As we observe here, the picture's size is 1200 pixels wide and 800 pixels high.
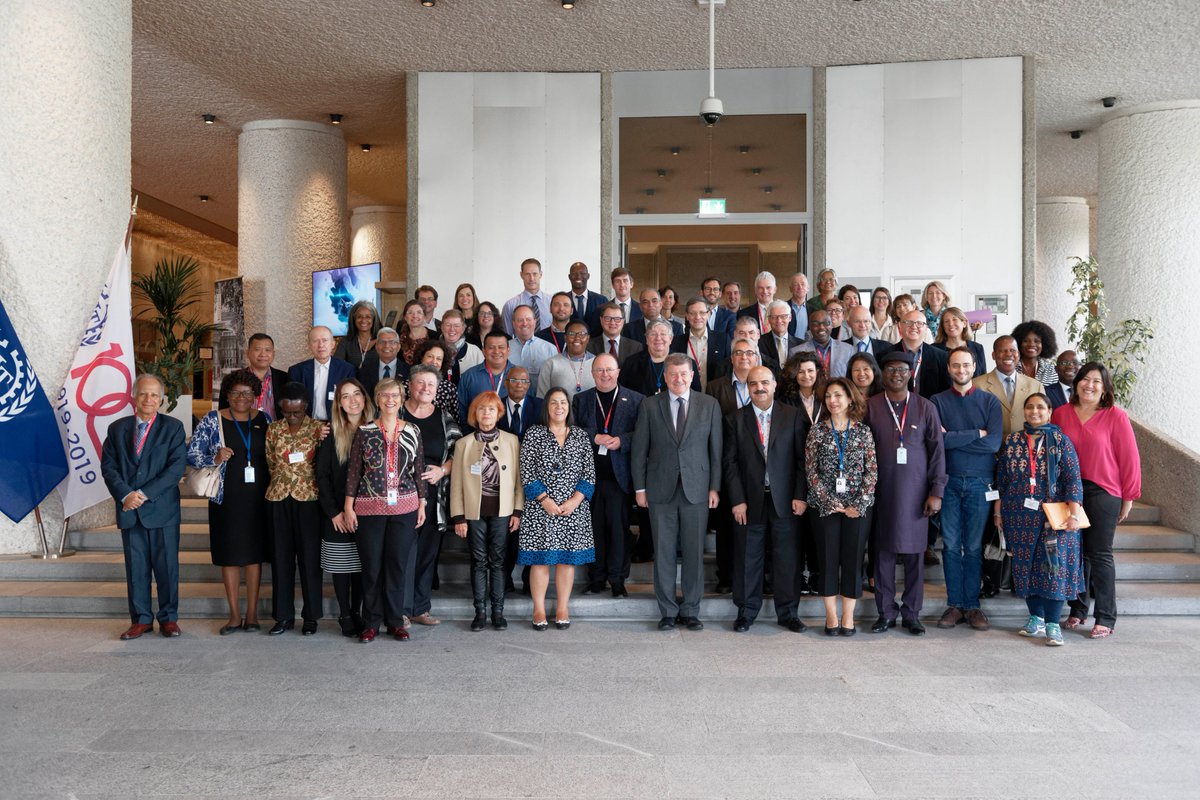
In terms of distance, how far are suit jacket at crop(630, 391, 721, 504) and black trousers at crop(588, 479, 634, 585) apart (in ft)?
0.90

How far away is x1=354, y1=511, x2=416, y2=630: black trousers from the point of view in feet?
17.9

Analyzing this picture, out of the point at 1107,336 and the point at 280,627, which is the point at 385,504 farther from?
the point at 1107,336

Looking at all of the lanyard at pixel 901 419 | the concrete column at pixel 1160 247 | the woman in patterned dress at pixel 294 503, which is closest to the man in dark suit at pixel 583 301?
the woman in patterned dress at pixel 294 503

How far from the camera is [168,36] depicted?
952 centimetres

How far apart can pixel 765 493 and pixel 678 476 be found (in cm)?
55

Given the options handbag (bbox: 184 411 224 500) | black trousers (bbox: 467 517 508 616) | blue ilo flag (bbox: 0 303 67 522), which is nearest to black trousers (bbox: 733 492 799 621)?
black trousers (bbox: 467 517 508 616)

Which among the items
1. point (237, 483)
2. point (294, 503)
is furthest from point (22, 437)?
point (294, 503)

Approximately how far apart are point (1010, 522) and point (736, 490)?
1696 mm

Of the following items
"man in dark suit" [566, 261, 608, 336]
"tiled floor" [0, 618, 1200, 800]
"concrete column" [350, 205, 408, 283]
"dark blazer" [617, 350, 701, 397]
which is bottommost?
"tiled floor" [0, 618, 1200, 800]

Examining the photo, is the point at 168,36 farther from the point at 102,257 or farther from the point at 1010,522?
the point at 1010,522

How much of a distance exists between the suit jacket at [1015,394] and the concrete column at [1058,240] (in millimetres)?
12391

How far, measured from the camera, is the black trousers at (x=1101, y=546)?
573cm

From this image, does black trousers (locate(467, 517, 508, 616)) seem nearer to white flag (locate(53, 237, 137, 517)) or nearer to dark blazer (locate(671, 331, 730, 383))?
dark blazer (locate(671, 331, 730, 383))

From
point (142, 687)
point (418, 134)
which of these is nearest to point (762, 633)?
point (142, 687)
